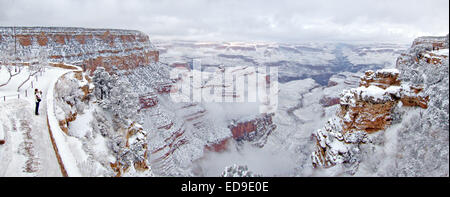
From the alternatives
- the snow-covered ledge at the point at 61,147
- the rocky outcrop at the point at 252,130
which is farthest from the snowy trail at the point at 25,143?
the rocky outcrop at the point at 252,130

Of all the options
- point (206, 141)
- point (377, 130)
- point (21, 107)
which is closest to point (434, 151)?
point (377, 130)

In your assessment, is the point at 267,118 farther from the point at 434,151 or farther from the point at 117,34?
the point at 434,151

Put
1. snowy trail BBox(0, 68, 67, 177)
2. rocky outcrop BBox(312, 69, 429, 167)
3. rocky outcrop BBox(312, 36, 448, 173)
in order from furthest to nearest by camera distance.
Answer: rocky outcrop BBox(312, 69, 429, 167), rocky outcrop BBox(312, 36, 448, 173), snowy trail BBox(0, 68, 67, 177)

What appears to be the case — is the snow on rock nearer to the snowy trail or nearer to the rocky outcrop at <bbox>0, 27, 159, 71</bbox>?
the snowy trail

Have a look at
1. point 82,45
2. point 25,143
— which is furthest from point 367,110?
point 82,45

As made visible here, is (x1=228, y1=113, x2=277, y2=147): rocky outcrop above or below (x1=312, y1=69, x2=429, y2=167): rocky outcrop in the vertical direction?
below

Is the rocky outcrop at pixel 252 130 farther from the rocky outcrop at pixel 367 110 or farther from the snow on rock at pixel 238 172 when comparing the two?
the snow on rock at pixel 238 172

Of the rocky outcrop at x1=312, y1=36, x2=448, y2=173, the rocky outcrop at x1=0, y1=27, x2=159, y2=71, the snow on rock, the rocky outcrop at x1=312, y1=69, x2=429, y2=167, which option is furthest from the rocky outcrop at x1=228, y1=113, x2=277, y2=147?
the snow on rock
